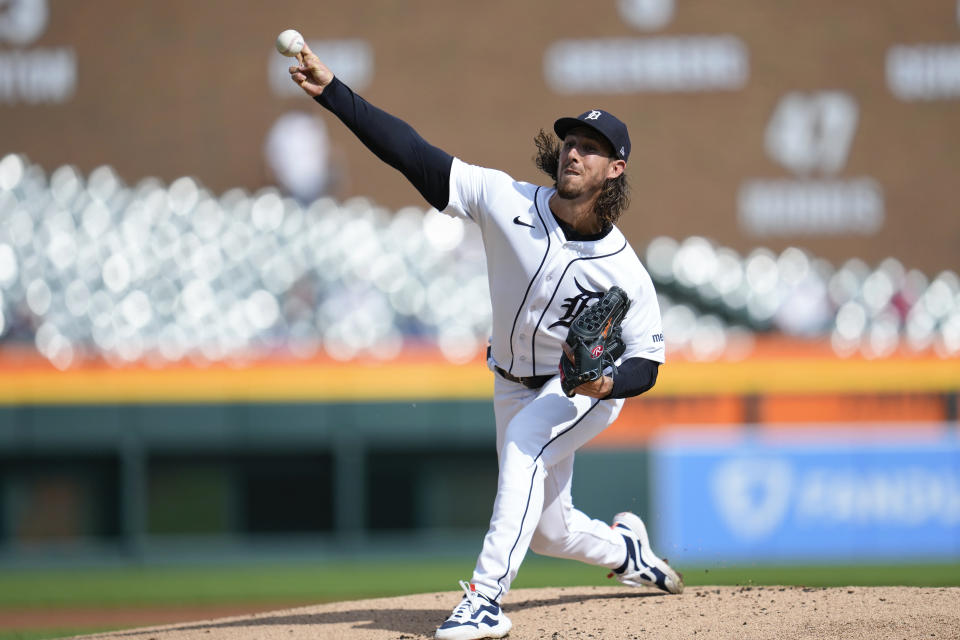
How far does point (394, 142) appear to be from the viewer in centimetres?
393

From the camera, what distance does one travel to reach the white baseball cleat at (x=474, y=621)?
386 cm

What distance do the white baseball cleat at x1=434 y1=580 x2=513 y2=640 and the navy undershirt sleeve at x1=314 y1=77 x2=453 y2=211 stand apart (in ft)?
4.11

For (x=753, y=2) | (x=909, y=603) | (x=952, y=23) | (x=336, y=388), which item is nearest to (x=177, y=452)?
(x=336, y=388)

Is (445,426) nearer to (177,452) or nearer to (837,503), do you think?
(177,452)

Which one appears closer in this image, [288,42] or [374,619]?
[288,42]

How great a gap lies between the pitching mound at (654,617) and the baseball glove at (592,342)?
2.82 ft

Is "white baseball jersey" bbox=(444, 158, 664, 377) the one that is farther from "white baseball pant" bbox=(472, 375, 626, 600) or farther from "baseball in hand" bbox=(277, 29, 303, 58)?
"baseball in hand" bbox=(277, 29, 303, 58)

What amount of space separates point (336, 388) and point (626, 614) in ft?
17.7

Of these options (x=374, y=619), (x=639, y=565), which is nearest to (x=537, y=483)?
(x=639, y=565)

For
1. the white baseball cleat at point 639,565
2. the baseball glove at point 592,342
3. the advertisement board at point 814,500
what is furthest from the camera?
the advertisement board at point 814,500

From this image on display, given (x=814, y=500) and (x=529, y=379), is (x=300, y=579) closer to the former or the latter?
(x=814, y=500)

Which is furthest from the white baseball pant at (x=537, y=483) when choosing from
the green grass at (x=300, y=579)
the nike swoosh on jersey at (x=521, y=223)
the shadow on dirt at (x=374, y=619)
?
the green grass at (x=300, y=579)

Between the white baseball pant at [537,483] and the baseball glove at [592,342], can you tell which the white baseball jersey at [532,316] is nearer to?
the white baseball pant at [537,483]

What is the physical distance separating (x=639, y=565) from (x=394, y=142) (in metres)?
1.81
